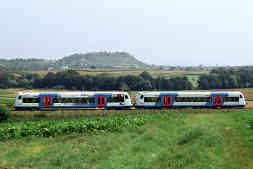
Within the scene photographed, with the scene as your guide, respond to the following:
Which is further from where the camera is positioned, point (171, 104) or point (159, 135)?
point (171, 104)

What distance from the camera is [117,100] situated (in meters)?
46.1

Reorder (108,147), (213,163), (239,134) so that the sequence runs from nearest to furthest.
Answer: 1. (213,163)
2. (108,147)
3. (239,134)

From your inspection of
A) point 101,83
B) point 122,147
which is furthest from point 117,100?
point 101,83

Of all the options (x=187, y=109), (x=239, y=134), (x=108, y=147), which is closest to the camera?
(x=108, y=147)

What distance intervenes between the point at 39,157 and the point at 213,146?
37.7 feet

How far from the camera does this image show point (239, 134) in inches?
952

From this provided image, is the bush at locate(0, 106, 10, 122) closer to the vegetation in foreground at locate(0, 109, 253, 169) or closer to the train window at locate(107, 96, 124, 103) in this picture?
the vegetation in foreground at locate(0, 109, 253, 169)

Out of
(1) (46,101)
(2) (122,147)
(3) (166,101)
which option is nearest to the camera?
(2) (122,147)

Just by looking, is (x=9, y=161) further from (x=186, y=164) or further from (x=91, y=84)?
(x=91, y=84)

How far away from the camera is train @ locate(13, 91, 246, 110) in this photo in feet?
149

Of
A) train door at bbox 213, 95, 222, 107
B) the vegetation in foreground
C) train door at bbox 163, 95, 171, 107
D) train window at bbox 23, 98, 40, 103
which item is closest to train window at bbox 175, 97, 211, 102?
train door at bbox 213, 95, 222, 107

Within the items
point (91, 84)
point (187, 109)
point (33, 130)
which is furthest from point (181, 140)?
point (91, 84)

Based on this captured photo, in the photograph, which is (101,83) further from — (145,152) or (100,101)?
(145,152)

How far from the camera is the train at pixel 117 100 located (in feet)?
149
